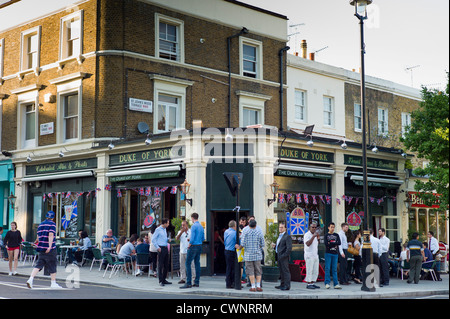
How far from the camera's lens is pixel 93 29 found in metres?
23.0

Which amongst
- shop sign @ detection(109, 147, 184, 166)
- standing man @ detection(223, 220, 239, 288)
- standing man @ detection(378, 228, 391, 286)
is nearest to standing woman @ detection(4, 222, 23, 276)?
shop sign @ detection(109, 147, 184, 166)

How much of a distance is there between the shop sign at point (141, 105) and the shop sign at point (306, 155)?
6.57m

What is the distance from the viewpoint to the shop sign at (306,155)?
19406 mm

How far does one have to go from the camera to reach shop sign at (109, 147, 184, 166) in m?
19.2

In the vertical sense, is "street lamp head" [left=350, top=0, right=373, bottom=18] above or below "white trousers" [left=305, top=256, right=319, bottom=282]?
above

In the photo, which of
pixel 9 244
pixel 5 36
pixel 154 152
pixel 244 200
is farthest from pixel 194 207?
pixel 5 36

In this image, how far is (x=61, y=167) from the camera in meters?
23.9

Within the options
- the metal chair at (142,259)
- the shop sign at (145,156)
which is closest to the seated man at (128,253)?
the metal chair at (142,259)

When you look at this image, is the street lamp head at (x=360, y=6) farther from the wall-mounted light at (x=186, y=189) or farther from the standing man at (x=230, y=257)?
the wall-mounted light at (x=186, y=189)

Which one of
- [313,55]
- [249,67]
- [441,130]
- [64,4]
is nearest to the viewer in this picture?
[441,130]

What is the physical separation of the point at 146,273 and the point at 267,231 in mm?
4194

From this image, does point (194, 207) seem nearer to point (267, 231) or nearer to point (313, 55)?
point (267, 231)

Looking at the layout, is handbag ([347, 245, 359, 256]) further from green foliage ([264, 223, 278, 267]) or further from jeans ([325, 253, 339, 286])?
green foliage ([264, 223, 278, 267])

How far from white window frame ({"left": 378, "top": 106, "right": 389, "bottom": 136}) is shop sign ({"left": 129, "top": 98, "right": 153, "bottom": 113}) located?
48.5 ft
